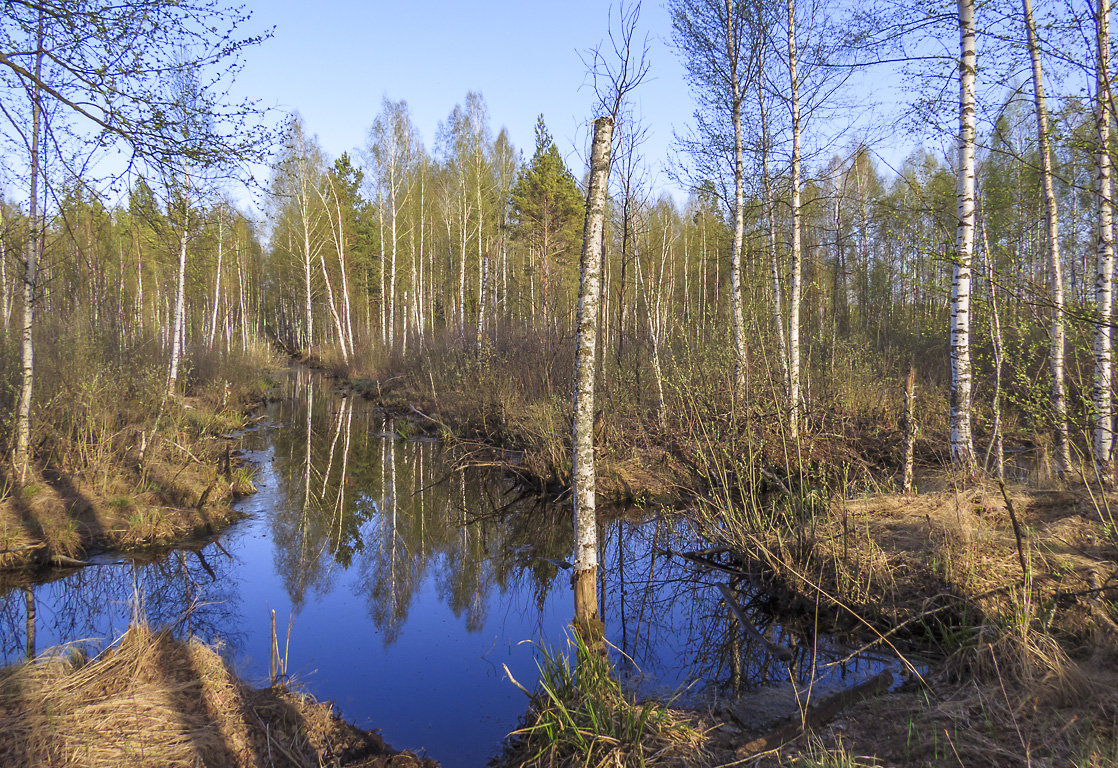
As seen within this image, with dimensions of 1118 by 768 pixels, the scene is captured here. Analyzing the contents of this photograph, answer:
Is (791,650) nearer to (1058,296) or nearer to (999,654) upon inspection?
(999,654)

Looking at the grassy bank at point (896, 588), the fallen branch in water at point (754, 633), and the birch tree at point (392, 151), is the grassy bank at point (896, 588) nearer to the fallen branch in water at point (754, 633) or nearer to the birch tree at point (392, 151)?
the fallen branch in water at point (754, 633)

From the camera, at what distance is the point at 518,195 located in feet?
73.5

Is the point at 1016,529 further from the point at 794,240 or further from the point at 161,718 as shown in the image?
the point at 794,240

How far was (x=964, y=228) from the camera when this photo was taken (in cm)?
652

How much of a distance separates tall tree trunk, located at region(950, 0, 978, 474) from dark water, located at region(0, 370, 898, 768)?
2.91 m

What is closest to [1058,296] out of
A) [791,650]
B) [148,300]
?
[791,650]

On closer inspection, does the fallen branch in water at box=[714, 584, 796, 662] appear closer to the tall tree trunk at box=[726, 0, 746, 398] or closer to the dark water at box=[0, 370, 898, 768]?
the dark water at box=[0, 370, 898, 768]

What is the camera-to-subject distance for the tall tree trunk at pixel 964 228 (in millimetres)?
6523

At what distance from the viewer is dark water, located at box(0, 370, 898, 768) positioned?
437cm

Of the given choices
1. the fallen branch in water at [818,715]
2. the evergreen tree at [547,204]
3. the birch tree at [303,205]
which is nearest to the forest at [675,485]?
the fallen branch in water at [818,715]

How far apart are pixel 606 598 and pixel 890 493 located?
3.06m

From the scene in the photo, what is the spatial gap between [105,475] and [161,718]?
5.80m

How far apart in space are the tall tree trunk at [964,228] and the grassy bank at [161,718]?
19.6ft

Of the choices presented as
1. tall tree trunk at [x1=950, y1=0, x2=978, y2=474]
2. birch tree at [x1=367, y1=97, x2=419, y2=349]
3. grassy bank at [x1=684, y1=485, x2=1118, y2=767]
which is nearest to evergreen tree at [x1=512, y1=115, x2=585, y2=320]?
birch tree at [x1=367, y1=97, x2=419, y2=349]
